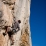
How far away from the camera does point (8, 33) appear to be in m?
8.46

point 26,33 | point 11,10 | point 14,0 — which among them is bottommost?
point 26,33

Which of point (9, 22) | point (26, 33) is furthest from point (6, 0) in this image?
point (26, 33)

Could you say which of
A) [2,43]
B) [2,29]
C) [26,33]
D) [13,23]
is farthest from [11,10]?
[26,33]

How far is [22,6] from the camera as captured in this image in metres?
11.2

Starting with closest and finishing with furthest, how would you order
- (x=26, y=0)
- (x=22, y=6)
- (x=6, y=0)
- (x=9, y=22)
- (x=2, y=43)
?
(x=2, y=43)
(x=9, y=22)
(x=6, y=0)
(x=22, y=6)
(x=26, y=0)

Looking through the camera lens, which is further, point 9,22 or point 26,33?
point 26,33

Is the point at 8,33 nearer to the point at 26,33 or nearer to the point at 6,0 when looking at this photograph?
the point at 6,0

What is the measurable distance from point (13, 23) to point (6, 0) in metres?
1.54

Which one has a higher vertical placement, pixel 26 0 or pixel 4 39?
pixel 26 0

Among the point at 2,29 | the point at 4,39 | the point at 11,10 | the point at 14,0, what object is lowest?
the point at 4,39

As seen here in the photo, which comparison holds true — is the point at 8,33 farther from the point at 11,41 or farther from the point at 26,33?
the point at 26,33

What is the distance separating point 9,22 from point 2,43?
1.27 metres

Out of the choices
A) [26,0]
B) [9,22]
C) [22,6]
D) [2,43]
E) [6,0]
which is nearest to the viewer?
[2,43]

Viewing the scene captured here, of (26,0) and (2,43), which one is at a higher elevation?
(26,0)
